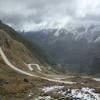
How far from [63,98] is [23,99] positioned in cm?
829

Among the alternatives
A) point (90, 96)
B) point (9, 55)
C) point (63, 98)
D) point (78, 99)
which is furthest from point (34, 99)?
point (9, 55)

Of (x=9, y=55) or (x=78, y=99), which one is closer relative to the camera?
(x=78, y=99)

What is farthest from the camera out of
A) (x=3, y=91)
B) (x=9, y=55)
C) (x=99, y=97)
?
(x=9, y=55)

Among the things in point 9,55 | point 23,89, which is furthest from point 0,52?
point 23,89

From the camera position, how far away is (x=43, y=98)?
4712cm

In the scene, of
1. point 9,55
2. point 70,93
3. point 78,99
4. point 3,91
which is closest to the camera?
point 78,99

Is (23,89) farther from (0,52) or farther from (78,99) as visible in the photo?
(0,52)

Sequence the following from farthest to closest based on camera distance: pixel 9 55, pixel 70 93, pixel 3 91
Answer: pixel 9 55, pixel 3 91, pixel 70 93

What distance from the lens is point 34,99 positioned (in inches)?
1837

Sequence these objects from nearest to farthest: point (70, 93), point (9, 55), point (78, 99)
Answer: point (78, 99), point (70, 93), point (9, 55)

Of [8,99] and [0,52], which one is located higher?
[0,52]

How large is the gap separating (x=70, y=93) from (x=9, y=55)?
147 metres

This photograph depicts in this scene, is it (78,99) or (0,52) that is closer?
(78,99)

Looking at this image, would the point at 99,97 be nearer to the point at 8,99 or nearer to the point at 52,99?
the point at 52,99
